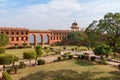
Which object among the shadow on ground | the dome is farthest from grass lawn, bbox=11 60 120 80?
the dome

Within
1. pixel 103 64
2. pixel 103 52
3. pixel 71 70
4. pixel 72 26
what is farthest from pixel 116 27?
pixel 72 26

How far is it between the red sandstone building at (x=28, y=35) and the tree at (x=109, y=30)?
52.9 m

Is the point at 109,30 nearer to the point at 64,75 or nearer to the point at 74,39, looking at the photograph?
the point at 64,75

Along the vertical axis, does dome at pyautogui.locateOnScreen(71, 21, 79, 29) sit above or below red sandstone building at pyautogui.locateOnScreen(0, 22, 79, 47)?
above

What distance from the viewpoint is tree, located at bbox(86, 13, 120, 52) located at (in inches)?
992

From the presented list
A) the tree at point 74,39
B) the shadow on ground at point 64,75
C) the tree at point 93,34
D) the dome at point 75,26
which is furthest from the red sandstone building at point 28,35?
the tree at point 93,34

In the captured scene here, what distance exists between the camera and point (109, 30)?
83.7 feet

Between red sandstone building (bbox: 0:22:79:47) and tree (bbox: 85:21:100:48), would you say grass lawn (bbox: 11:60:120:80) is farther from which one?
red sandstone building (bbox: 0:22:79:47)

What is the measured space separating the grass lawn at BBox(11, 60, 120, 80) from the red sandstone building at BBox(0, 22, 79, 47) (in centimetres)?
4538

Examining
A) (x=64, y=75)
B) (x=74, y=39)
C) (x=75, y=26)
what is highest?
(x=75, y=26)

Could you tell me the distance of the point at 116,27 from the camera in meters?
25.2

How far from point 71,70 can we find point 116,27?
9.59 meters

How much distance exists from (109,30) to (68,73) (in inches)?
330

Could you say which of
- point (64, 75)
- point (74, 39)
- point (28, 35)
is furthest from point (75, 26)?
point (64, 75)
